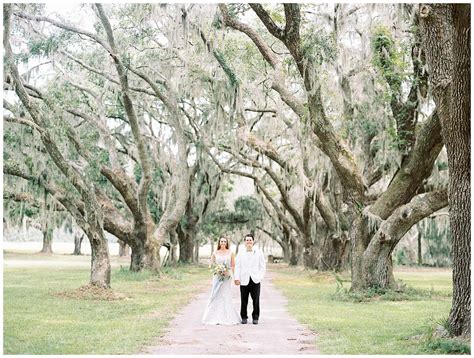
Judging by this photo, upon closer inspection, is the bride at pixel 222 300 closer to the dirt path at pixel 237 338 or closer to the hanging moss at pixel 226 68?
the dirt path at pixel 237 338

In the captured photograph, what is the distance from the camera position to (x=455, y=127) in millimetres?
8031

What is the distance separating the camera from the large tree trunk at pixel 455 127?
7.84m

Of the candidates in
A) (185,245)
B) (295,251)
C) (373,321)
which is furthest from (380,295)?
(295,251)

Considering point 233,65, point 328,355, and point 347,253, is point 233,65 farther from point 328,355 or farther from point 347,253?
point 328,355

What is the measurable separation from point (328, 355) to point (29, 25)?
11.9 metres

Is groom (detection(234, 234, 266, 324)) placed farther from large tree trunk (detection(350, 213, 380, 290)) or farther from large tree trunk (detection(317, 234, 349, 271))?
large tree trunk (detection(317, 234, 349, 271))

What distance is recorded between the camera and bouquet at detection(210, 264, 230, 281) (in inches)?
410

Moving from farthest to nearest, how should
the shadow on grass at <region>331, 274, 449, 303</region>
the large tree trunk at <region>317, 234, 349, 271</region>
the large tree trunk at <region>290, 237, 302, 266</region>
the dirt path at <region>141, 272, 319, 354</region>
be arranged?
the large tree trunk at <region>290, 237, 302, 266</region> < the large tree trunk at <region>317, 234, 349, 271</region> < the shadow on grass at <region>331, 274, 449, 303</region> < the dirt path at <region>141, 272, 319, 354</region>

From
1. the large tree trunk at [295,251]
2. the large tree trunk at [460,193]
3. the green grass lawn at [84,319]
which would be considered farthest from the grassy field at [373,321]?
the large tree trunk at [295,251]

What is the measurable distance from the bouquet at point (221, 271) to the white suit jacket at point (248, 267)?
22 cm

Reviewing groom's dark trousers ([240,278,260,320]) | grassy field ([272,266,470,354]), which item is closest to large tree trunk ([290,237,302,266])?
grassy field ([272,266,470,354])

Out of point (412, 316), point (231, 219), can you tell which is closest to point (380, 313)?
point (412, 316)

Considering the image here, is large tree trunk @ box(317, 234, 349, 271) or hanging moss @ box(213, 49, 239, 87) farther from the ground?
hanging moss @ box(213, 49, 239, 87)

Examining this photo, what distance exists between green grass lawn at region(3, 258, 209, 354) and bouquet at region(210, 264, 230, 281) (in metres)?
1.05
